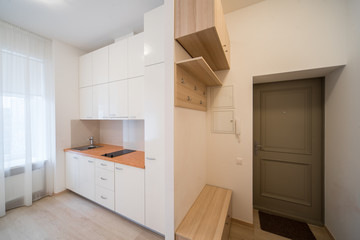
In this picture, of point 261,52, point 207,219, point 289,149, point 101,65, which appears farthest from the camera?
point 101,65

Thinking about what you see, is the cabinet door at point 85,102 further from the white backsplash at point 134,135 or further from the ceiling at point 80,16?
the ceiling at point 80,16

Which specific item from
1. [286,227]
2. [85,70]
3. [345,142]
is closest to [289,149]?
[345,142]

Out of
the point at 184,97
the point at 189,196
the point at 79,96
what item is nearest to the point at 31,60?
the point at 79,96

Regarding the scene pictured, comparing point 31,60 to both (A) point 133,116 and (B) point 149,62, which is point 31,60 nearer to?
(A) point 133,116

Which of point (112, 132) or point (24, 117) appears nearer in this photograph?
point (24, 117)

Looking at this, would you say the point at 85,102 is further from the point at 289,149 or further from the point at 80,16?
the point at 289,149

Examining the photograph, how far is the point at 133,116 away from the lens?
6.40 feet

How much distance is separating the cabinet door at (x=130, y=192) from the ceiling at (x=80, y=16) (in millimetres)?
2170

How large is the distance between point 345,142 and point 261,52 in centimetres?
136

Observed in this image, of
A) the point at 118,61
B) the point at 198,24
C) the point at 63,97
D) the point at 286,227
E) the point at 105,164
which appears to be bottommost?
the point at 286,227

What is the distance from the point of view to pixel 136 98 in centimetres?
191

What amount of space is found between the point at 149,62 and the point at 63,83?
2.12 m

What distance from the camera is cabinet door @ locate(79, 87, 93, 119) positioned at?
252 centimetres

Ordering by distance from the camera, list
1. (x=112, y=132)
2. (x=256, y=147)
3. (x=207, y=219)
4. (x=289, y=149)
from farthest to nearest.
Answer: (x=112, y=132) → (x=256, y=147) → (x=289, y=149) → (x=207, y=219)
